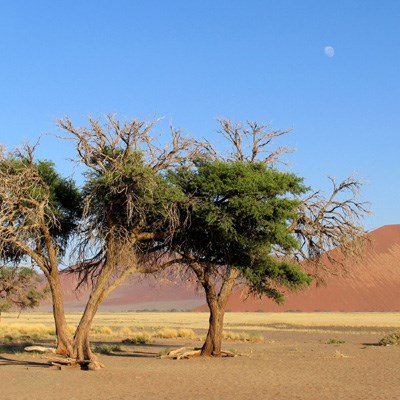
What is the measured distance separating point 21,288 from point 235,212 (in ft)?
101

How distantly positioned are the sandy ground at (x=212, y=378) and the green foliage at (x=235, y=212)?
4.02 meters

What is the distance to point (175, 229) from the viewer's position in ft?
77.4

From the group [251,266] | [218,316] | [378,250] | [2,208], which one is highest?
[378,250]

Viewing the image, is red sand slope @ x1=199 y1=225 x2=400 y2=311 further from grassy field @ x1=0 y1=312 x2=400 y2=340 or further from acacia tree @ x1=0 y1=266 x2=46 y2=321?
acacia tree @ x1=0 y1=266 x2=46 y2=321

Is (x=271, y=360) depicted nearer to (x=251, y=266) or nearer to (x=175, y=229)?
(x=251, y=266)

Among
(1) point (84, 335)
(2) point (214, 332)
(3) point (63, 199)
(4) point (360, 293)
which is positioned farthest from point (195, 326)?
(4) point (360, 293)

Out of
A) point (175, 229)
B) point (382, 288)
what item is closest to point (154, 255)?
point (175, 229)

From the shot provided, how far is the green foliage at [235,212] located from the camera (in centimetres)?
2261

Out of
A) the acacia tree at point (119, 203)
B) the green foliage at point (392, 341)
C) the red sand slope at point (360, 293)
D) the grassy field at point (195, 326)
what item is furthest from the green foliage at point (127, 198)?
the red sand slope at point (360, 293)

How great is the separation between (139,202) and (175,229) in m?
2.18

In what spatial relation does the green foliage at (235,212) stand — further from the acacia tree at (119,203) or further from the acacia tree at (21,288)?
the acacia tree at (21,288)

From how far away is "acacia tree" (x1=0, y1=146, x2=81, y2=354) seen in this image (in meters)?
21.8

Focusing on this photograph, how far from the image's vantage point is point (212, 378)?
19359 mm

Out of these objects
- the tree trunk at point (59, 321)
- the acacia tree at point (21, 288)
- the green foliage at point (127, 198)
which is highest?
the green foliage at point (127, 198)
